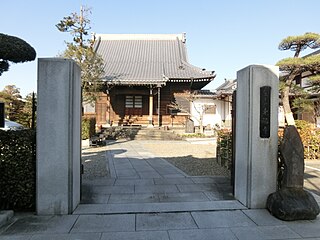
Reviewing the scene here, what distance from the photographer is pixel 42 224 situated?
3.57m

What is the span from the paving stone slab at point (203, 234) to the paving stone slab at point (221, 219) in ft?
0.50

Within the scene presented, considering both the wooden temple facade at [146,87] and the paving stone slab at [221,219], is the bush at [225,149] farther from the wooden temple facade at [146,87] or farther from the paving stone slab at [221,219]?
the wooden temple facade at [146,87]

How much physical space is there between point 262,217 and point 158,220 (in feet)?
5.06

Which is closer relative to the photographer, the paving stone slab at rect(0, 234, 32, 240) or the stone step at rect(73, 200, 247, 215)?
the paving stone slab at rect(0, 234, 32, 240)

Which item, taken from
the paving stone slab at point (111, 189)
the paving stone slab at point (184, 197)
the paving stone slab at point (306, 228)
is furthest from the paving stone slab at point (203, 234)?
the paving stone slab at point (111, 189)

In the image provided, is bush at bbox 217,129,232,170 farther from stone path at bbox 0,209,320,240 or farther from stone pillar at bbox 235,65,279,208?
stone path at bbox 0,209,320,240

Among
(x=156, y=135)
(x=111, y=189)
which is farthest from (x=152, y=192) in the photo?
(x=156, y=135)

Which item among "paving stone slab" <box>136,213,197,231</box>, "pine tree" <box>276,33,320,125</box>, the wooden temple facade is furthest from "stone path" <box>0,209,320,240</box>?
the wooden temple facade

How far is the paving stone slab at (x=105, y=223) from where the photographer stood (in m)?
3.44

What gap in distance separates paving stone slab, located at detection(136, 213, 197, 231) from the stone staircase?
1424cm

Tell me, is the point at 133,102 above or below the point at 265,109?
above

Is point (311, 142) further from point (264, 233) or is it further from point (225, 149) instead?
point (264, 233)

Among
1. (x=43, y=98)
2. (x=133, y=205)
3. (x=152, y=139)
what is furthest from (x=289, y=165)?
(x=152, y=139)

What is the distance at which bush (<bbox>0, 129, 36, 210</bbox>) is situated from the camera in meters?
3.88
